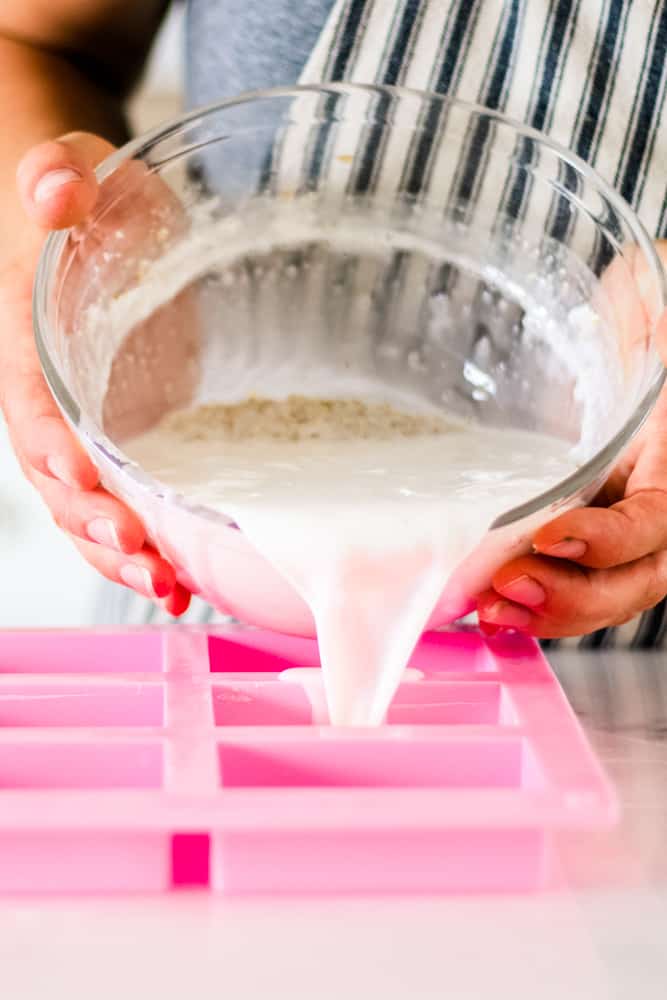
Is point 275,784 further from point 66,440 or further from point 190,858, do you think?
point 66,440

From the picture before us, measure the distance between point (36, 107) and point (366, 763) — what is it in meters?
0.70

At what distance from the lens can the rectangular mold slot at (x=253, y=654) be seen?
2.36ft

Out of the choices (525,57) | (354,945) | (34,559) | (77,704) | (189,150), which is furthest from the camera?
(34,559)

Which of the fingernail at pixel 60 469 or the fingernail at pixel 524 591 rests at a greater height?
the fingernail at pixel 60 469

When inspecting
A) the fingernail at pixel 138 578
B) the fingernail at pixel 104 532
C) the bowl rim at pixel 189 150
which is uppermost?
the bowl rim at pixel 189 150

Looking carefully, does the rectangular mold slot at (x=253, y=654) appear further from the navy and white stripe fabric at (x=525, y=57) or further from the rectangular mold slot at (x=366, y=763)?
the navy and white stripe fabric at (x=525, y=57)

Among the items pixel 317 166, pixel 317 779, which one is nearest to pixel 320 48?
pixel 317 166

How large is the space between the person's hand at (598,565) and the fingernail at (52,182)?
29cm

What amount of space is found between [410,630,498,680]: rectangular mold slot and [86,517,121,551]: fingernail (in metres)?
0.18

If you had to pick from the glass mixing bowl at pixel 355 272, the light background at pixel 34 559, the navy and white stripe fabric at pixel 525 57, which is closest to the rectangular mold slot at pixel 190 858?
the glass mixing bowl at pixel 355 272

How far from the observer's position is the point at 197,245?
32.3 inches

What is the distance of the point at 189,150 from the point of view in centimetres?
77

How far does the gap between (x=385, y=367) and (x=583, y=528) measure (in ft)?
0.73

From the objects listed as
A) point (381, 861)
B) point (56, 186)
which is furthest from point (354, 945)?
point (56, 186)
